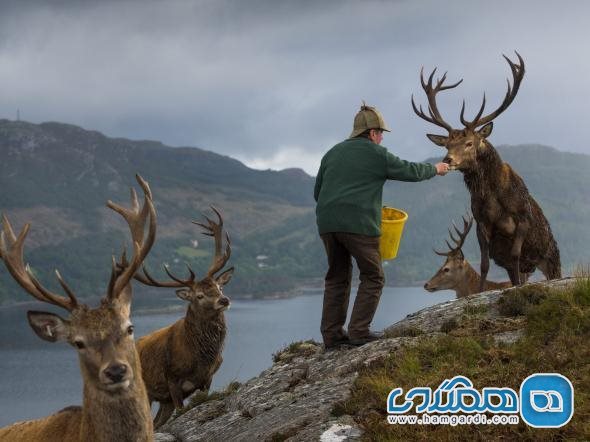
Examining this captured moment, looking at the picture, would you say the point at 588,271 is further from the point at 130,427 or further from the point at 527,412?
the point at 130,427

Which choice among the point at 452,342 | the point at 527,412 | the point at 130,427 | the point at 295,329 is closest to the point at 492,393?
the point at 527,412

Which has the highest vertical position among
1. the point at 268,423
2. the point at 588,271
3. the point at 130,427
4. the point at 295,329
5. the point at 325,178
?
the point at 325,178

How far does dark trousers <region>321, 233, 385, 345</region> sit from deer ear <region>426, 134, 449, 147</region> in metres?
2.50

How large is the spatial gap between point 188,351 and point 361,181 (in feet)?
13.6

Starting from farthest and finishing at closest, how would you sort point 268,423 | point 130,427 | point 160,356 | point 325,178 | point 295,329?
1. point 295,329
2. point 160,356
3. point 325,178
4. point 268,423
5. point 130,427

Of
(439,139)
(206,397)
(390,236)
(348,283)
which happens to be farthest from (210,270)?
(439,139)

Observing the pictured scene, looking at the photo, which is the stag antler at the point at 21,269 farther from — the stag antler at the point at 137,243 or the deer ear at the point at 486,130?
the deer ear at the point at 486,130

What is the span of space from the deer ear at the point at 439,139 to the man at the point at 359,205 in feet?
5.09

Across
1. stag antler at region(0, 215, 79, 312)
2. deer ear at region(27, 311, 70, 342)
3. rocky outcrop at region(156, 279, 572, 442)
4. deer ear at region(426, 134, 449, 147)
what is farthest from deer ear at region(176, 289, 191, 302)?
deer ear at region(27, 311, 70, 342)

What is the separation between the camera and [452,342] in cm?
782

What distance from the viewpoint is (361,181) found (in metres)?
8.50

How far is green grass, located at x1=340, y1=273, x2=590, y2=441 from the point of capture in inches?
247

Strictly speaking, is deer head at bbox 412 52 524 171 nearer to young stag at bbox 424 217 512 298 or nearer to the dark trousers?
the dark trousers

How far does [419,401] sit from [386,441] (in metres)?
0.65
